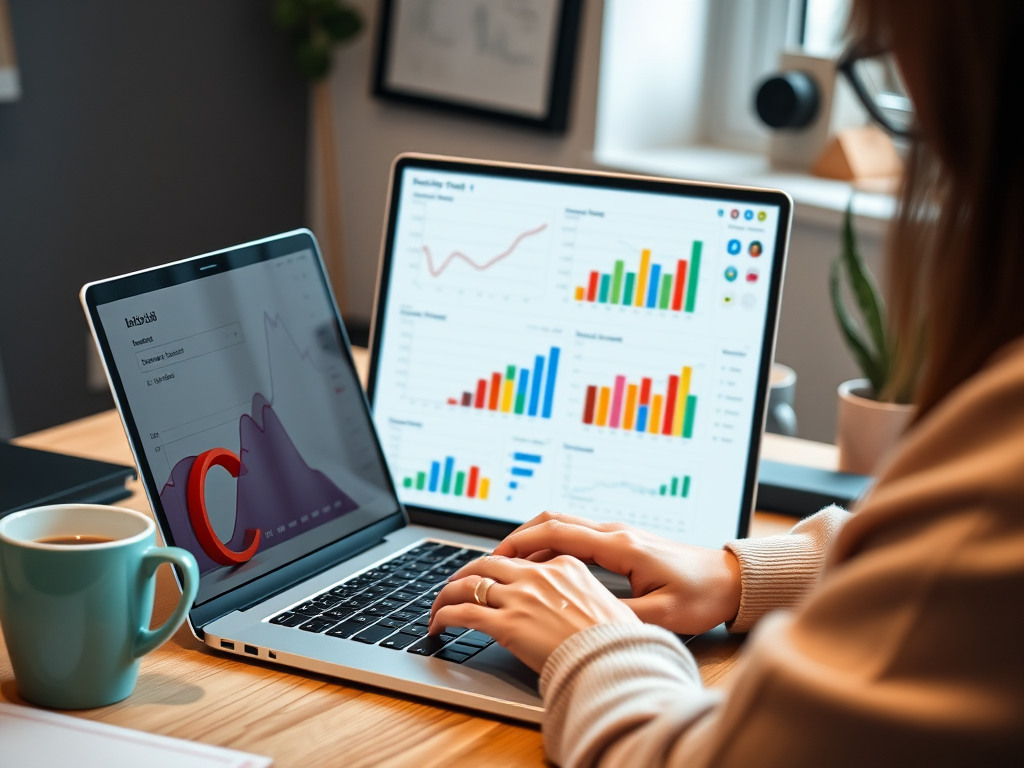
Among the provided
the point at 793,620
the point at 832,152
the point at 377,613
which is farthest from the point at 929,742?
the point at 832,152

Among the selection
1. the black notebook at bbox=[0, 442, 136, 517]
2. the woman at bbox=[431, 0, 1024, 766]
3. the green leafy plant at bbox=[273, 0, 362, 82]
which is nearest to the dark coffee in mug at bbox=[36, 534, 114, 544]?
the black notebook at bbox=[0, 442, 136, 517]

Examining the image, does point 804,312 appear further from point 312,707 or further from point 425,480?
point 312,707

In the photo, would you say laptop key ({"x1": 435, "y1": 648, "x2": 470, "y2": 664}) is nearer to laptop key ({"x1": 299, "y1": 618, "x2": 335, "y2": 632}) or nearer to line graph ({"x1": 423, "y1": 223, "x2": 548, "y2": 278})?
laptop key ({"x1": 299, "y1": 618, "x2": 335, "y2": 632})

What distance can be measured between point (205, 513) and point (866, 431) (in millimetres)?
774

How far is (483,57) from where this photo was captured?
2715mm

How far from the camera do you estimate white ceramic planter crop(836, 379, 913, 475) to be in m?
1.28

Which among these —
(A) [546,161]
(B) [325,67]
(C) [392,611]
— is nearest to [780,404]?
(C) [392,611]

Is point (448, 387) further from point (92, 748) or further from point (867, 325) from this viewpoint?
point (867, 325)

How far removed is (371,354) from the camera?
110cm

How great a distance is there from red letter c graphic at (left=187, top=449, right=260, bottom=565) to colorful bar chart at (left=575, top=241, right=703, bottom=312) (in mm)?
375

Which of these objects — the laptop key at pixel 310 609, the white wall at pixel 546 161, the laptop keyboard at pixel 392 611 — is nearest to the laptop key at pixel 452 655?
the laptop keyboard at pixel 392 611

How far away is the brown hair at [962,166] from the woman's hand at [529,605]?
0.90ft

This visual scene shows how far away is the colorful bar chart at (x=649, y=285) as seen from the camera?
1.03 meters

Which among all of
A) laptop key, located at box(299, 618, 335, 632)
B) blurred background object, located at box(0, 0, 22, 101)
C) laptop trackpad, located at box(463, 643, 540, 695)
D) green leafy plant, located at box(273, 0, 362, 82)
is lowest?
laptop trackpad, located at box(463, 643, 540, 695)
